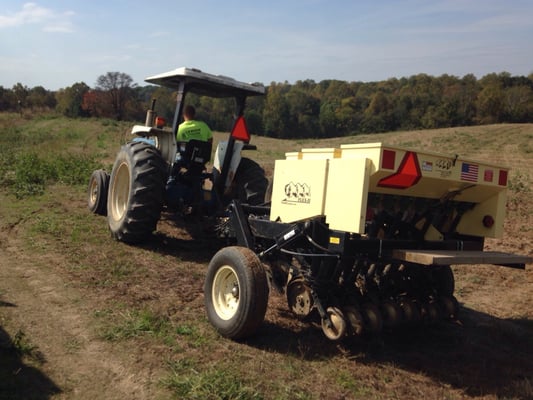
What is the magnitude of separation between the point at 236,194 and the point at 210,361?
397 cm

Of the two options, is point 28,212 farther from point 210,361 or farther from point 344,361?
point 344,361

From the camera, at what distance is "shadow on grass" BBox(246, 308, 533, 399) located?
381 cm

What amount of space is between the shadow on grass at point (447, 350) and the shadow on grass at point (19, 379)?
1595 millimetres

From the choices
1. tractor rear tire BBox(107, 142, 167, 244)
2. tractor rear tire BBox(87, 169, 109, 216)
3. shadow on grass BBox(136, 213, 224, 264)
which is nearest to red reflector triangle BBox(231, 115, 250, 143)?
tractor rear tire BBox(107, 142, 167, 244)

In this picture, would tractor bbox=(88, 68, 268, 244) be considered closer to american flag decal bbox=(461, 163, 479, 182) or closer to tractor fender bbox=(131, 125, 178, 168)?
tractor fender bbox=(131, 125, 178, 168)

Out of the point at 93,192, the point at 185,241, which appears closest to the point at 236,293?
the point at 185,241

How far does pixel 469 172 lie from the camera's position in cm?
417

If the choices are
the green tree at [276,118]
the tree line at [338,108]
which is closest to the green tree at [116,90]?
the tree line at [338,108]

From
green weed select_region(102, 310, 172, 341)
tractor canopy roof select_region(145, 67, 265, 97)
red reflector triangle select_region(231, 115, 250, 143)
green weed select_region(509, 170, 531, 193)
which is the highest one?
tractor canopy roof select_region(145, 67, 265, 97)

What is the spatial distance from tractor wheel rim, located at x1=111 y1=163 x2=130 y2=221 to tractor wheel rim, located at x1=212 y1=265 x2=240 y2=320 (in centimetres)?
346

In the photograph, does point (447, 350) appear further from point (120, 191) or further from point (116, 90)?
point (116, 90)

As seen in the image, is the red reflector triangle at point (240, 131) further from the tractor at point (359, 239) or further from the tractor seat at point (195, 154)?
the tractor at point (359, 239)

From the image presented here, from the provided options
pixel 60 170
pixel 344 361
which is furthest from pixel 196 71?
pixel 60 170

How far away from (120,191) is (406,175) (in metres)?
5.15
